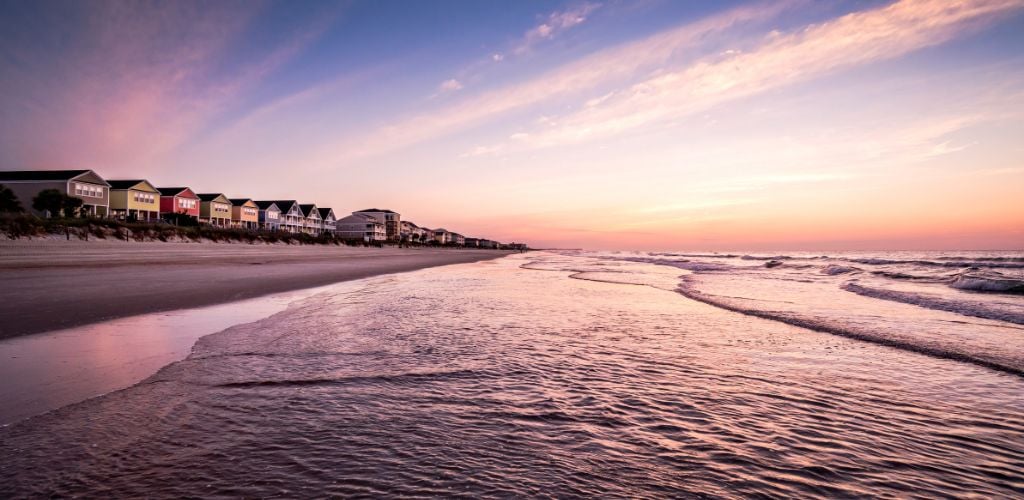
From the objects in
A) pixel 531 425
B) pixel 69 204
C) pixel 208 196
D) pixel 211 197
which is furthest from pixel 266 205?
pixel 531 425

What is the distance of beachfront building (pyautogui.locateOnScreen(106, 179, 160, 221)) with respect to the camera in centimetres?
5397

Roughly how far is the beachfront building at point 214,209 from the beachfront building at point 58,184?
60.7 feet

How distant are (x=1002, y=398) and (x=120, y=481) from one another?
661 cm

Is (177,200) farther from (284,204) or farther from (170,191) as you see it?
(284,204)

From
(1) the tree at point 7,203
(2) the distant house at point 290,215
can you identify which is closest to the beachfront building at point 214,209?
(2) the distant house at point 290,215

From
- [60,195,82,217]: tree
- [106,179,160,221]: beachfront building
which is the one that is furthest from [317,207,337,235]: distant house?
[60,195,82,217]: tree

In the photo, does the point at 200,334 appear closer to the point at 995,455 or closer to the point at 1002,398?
the point at 995,455

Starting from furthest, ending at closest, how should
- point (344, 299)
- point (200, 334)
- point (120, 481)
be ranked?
point (344, 299) → point (200, 334) → point (120, 481)

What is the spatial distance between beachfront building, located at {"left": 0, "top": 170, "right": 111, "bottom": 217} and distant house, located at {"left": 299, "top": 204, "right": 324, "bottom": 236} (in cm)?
4425

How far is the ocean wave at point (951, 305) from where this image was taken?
347 inches

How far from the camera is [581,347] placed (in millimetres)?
5625

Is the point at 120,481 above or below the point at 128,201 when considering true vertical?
below

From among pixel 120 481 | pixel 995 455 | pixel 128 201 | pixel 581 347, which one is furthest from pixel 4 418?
pixel 128 201

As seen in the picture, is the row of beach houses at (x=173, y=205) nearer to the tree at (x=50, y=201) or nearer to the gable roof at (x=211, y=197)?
the gable roof at (x=211, y=197)
